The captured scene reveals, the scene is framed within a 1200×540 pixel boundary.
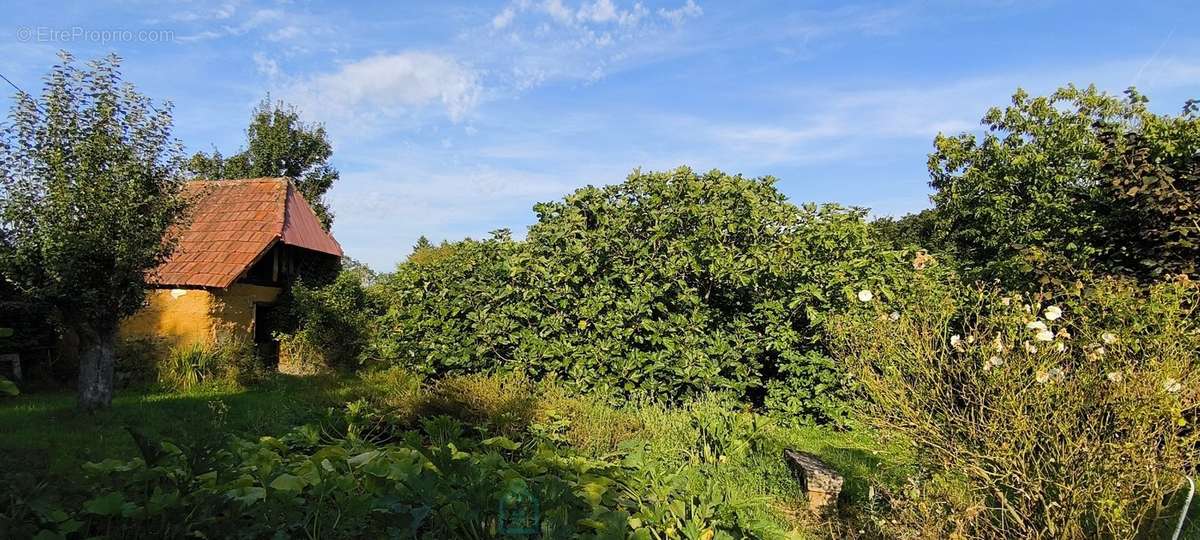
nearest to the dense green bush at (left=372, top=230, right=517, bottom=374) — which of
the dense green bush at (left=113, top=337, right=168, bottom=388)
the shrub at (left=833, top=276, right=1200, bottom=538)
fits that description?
the shrub at (left=833, top=276, right=1200, bottom=538)

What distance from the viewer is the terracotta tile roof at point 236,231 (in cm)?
1290

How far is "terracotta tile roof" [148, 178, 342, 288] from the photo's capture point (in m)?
12.9

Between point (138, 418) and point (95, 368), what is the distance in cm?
111

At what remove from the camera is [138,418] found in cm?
773

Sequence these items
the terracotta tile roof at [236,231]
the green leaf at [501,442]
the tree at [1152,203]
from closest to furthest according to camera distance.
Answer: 1. the green leaf at [501,442]
2. the tree at [1152,203]
3. the terracotta tile roof at [236,231]

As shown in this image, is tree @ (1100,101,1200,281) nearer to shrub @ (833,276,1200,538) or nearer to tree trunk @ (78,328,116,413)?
shrub @ (833,276,1200,538)

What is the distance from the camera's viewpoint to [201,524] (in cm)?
217

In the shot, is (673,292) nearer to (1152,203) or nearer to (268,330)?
(1152,203)

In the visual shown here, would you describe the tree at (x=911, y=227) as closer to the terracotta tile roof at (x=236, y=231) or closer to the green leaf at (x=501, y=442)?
the terracotta tile roof at (x=236, y=231)

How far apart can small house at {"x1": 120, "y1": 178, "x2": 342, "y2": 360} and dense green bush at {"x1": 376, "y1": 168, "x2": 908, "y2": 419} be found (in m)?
7.51

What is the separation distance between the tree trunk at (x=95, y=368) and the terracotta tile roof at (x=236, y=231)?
13.4 ft

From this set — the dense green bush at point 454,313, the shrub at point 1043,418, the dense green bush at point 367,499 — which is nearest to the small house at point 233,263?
the dense green bush at point 454,313

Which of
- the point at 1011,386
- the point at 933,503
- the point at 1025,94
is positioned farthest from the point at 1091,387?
the point at 1025,94

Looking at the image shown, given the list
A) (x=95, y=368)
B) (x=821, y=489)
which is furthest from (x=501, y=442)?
(x=95, y=368)
